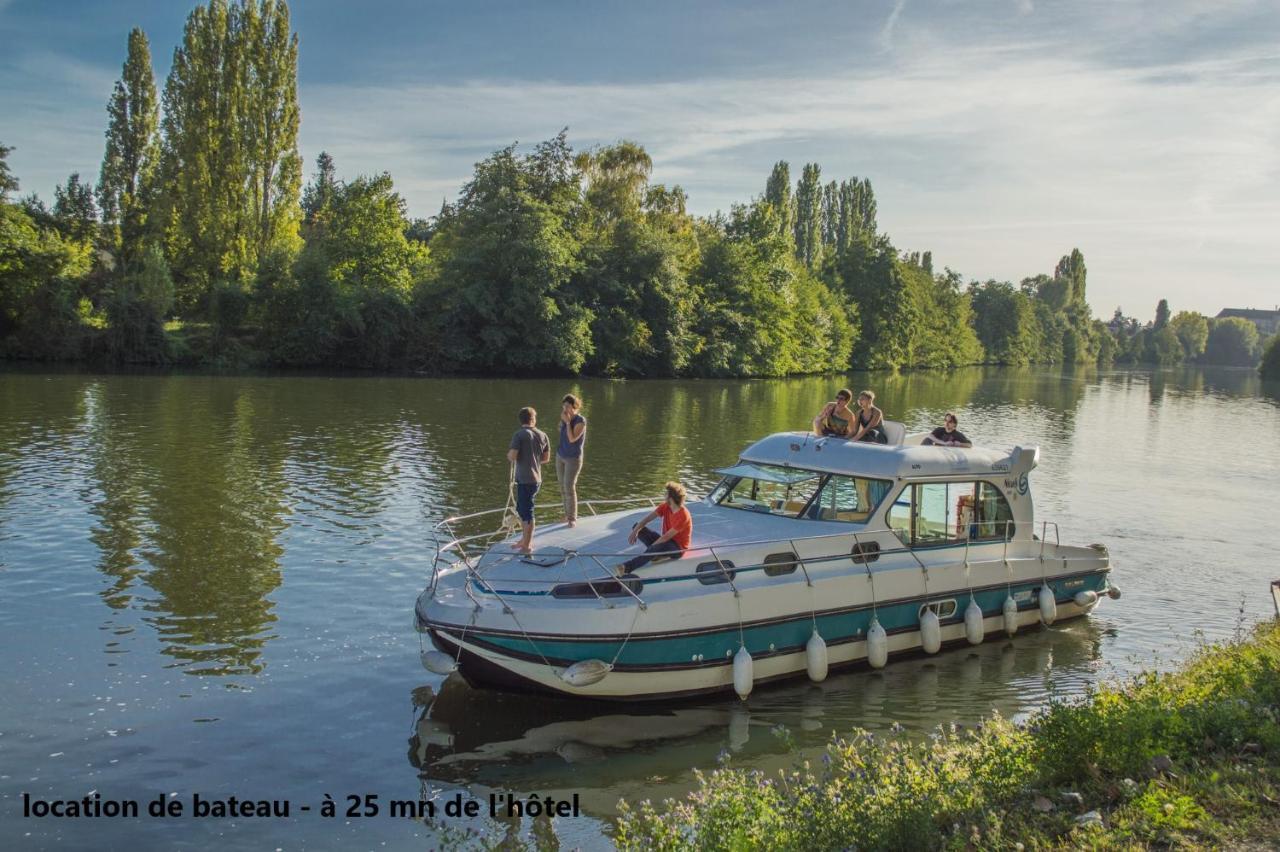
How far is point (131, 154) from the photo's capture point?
7269 centimetres

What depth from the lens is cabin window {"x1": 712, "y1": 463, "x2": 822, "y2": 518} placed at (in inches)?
595

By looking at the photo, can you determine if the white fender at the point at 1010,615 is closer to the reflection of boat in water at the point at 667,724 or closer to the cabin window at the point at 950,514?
the reflection of boat in water at the point at 667,724

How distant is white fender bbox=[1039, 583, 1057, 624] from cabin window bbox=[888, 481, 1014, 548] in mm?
1123

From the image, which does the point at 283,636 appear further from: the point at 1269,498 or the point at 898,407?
the point at 898,407

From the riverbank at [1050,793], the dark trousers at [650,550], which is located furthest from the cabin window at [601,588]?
the riverbank at [1050,793]

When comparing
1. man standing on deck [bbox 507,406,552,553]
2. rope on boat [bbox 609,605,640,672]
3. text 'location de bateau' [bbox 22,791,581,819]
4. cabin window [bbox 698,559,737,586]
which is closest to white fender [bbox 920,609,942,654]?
cabin window [bbox 698,559,737,586]

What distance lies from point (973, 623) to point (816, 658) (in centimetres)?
335

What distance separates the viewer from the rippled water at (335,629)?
10359 millimetres

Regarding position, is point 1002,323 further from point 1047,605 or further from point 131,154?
point 1047,605

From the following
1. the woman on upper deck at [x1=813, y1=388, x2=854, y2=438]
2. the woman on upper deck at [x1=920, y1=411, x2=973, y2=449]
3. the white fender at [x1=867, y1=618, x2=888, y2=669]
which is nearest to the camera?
the white fender at [x1=867, y1=618, x2=888, y2=669]

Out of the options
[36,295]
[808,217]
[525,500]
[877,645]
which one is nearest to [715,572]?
[877,645]

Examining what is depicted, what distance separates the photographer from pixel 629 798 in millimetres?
10258

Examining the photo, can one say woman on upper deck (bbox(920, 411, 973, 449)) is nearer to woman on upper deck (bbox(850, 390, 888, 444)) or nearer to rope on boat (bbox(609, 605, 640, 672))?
woman on upper deck (bbox(850, 390, 888, 444))

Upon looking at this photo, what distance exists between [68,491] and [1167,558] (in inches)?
996
